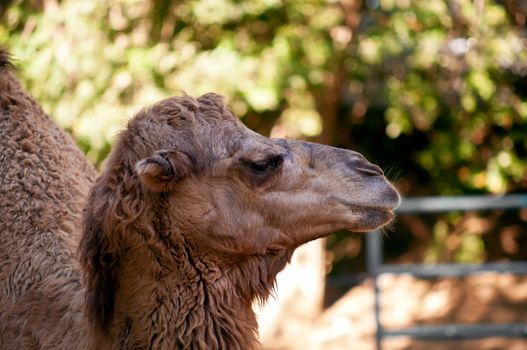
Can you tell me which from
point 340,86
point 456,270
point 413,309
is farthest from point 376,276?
point 413,309

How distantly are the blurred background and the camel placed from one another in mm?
1699

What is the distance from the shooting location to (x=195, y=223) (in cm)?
350

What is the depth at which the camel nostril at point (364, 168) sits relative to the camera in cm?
353

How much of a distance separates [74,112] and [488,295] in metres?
5.42

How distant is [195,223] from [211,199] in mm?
116

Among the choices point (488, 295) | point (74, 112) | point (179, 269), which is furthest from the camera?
point (488, 295)

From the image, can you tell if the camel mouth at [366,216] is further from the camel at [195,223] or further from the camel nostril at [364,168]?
the camel nostril at [364,168]

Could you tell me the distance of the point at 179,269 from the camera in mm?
3477

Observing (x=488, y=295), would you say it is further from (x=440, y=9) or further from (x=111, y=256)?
(x=111, y=256)

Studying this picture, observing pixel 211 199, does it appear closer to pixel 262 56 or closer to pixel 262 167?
pixel 262 167

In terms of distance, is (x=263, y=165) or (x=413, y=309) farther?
(x=413, y=309)

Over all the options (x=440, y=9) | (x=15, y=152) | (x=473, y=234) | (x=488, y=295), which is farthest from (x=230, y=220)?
(x=473, y=234)

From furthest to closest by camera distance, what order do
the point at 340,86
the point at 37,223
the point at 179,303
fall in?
the point at 340,86 → the point at 37,223 → the point at 179,303

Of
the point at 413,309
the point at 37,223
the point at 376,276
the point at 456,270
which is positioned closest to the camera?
the point at 37,223
